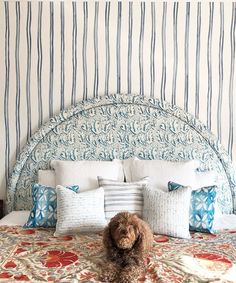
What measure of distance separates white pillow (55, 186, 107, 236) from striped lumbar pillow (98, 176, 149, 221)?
0.10 metres

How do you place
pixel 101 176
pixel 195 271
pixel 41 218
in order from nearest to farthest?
pixel 195 271, pixel 41 218, pixel 101 176

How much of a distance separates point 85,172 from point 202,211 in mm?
889

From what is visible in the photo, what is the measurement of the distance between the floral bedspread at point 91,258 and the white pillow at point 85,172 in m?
0.46

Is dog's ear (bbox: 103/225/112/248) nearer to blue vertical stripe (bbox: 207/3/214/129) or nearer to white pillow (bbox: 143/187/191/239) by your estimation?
white pillow (bbox: 143/187/191/239)

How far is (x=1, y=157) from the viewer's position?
11.2 feet

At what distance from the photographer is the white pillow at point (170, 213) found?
2584mm

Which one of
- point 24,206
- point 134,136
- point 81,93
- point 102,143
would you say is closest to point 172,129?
point 134,136

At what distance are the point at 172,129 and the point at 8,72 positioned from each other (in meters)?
1.40

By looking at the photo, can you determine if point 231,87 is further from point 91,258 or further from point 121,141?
point 91,258

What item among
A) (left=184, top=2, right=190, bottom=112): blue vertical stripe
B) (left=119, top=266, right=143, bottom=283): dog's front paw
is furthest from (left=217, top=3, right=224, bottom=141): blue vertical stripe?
(left=119, top=266, right=143, bottom=283): dog's front paw

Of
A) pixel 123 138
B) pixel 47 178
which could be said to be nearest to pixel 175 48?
pixel 123 138

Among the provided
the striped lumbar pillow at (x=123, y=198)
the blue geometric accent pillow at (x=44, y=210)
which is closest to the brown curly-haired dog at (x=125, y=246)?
the striped lumbar pillow at (x=123, y=198)

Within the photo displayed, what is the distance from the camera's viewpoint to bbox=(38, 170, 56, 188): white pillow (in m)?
3.13

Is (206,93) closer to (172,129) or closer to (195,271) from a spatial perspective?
(172,129)
